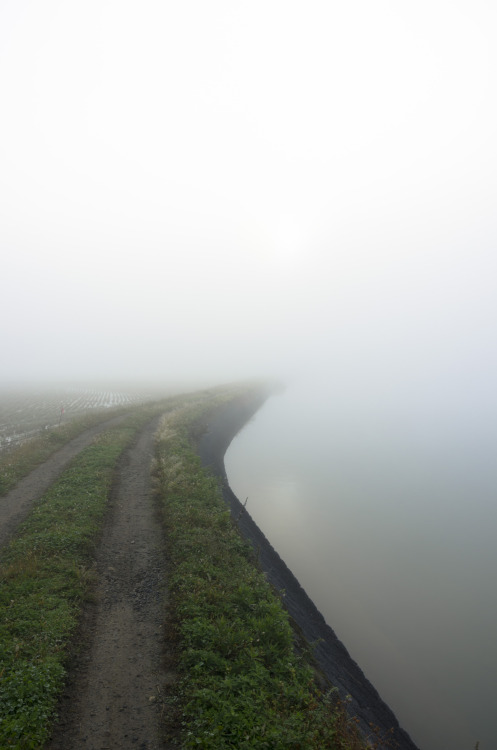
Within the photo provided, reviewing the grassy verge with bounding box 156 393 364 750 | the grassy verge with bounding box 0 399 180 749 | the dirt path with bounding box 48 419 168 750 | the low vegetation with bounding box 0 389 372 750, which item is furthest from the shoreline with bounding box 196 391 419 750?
the grassy verge with bounding box 0 399 180 749

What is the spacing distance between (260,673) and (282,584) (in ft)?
29.8

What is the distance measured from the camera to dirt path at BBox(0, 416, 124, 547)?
15.7 m

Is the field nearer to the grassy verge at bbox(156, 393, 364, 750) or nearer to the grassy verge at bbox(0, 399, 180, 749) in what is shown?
the grassy verge at bbox(0, 399, 180, 749)

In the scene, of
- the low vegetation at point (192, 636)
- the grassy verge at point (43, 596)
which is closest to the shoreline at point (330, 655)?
the low vegetation at point (192, 636)

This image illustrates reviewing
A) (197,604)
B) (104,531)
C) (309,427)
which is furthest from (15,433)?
(309,427)

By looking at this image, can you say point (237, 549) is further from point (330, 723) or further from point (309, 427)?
point (309, 427)

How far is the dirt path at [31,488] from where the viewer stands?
15.7 m

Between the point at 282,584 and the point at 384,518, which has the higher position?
the point at 282,584

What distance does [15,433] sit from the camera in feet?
125

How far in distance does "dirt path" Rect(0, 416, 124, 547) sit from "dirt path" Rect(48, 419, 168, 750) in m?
3.98

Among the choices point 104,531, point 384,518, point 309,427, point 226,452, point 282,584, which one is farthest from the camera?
point 309,427

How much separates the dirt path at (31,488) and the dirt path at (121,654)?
3976 millimetres

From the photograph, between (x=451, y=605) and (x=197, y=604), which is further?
(x=451, y=605)

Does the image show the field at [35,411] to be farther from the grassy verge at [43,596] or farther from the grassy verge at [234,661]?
the grassy verge at [234,661]
